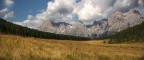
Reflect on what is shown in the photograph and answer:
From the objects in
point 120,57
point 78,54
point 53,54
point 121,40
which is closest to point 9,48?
point 53,54

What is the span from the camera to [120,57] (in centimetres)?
1769

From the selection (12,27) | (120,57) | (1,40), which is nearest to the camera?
(1,40)

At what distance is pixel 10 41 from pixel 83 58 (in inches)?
186

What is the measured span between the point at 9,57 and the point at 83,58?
489cm

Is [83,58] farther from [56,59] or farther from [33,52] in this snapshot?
[33,52]

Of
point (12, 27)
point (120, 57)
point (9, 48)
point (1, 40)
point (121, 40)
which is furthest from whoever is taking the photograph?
point (12, 27)

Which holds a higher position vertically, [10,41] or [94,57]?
[10,41]

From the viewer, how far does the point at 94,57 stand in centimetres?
1590

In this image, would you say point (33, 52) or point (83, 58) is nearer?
point (33, 52)

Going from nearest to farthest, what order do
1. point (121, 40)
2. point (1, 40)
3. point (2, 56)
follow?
1. point (2, 56)
2. point (1, 40)
3. point (121, 40)

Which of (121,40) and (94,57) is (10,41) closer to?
(94,57)

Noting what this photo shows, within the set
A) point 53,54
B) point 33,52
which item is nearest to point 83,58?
point 53,54

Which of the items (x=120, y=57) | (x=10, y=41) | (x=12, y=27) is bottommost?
(x=120, y=57)

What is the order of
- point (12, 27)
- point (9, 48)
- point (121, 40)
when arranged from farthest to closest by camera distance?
point (12, 27) < point (121, 40) < point (9, 48)
